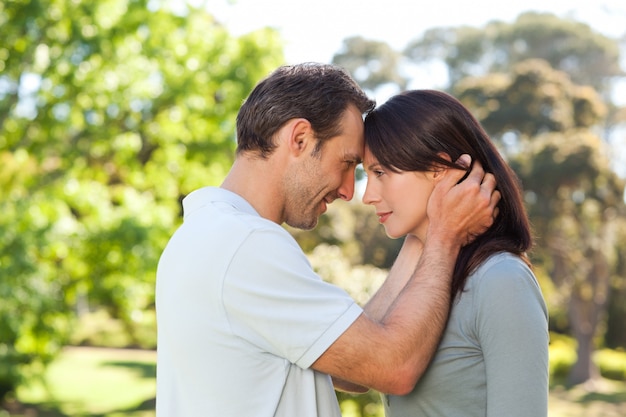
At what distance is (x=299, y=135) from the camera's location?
2227 millimetres

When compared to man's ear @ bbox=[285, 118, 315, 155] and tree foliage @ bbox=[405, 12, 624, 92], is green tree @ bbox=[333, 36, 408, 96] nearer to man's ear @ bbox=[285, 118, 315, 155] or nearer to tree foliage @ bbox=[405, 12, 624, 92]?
tree foliage @ bbox=[405, 12, 624, 92]

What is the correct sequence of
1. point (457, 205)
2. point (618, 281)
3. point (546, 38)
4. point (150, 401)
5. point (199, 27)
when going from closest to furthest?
point (457, 205)
point (199, 27)
point (150, 401)
point (618, 281)
point (546, 38)

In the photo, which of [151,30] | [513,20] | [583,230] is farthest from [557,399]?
[513,20]

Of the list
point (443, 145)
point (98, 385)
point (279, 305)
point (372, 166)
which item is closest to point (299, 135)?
point (372, 166)

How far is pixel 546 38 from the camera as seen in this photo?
1207 inches

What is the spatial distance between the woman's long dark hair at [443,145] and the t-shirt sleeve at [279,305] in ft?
1.48

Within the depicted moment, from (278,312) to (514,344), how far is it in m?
0.56

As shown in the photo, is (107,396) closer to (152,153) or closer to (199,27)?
(152,153)

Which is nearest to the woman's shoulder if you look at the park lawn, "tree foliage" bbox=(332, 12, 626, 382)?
the park lawn

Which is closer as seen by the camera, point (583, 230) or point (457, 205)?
point (457, 205)

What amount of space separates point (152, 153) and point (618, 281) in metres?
17.7

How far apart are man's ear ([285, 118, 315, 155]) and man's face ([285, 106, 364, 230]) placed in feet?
0.12

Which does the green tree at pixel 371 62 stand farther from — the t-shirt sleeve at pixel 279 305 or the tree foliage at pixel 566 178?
the t-shirt sleeve at pixel 279 305

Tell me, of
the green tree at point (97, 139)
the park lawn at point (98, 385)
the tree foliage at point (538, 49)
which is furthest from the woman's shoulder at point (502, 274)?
the tree foliage at point (538, 49)
